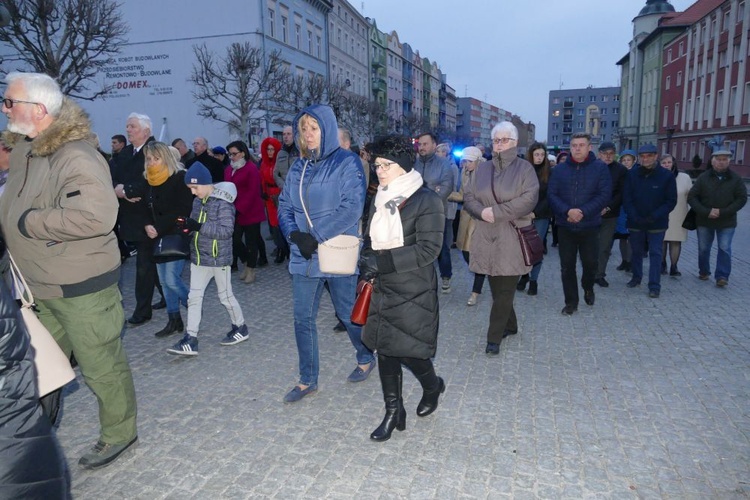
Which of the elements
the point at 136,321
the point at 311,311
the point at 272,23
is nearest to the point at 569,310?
the point at 311,311

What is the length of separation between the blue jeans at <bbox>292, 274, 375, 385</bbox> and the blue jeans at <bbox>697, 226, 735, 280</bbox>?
5.96m

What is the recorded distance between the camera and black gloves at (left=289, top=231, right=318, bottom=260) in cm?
379

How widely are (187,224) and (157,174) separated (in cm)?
64

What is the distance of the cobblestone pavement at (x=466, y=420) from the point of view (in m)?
3.13

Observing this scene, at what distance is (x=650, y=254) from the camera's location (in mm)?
7449

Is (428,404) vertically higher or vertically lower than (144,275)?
lower

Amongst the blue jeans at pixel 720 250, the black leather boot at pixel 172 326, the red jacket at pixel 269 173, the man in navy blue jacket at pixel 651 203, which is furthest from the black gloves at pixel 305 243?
the blue jeans at pixel 720 250

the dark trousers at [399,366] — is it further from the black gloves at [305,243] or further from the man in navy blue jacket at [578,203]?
the man in navy blue jacket at [578,203]

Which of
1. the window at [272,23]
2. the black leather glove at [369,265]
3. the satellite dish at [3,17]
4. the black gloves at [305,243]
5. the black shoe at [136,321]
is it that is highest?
the window at [272,23]

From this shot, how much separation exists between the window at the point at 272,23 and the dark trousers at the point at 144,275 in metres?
33.1

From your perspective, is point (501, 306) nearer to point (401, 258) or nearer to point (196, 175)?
point (401, 258)

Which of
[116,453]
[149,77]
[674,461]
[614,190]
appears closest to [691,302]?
[614,190]

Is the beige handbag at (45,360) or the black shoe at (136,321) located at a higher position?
the beige handbag at (45,360)

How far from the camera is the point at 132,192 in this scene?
5715 mm
